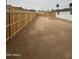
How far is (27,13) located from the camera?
1592mm

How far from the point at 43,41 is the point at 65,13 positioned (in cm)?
30

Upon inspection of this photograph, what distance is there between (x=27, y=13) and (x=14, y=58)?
399 millimetres

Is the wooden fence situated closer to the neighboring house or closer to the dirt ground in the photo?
the dirt ground

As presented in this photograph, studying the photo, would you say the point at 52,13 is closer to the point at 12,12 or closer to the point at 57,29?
the point at 57,29

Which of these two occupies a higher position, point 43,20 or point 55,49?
point 43,20

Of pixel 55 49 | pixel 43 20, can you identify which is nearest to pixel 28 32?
pixel 43 20

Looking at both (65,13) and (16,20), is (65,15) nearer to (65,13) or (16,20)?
(65,13)

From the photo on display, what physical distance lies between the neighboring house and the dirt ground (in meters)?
0.04

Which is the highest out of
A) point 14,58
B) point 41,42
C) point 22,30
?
point 22,30

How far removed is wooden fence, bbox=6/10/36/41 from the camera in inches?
59.8

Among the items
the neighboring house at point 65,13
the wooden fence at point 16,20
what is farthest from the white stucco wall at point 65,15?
the wooden fence at point 16,20

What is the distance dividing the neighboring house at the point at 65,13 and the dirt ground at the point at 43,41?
43mm

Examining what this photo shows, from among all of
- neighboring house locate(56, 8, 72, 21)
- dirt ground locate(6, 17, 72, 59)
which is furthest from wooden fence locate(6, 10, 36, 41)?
neighboring house locate(56, 8, 72, 21)
